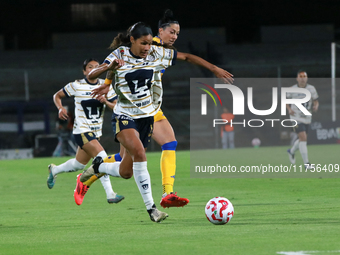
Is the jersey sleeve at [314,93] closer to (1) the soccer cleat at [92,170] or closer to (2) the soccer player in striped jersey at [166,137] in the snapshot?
(2) the soccer player in striped jersey at [166,137]

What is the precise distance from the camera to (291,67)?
3219 cm

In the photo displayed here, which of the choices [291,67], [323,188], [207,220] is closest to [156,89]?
[207,220]

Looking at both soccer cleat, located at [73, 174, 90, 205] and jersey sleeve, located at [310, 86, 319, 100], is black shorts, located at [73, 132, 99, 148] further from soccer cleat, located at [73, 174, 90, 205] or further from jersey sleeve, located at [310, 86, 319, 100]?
jersey sleeve, located at [310, 86, 319, 100]

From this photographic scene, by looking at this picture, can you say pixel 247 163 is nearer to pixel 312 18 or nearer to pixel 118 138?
pixel 118 138

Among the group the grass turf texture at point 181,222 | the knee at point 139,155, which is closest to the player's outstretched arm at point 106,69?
the knee at point 139,155

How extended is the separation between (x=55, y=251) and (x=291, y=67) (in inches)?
1117

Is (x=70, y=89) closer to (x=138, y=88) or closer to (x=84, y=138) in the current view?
(x=84, y=138)

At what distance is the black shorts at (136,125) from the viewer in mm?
6887

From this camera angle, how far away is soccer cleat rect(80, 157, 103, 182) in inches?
308

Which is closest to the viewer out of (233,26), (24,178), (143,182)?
(143,182)

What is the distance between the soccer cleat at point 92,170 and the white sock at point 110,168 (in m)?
0.09

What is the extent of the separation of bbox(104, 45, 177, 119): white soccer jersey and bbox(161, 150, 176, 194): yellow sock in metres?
0.93

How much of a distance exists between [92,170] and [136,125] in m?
1.58

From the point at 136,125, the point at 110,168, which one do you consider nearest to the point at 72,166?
the point at 110,168
